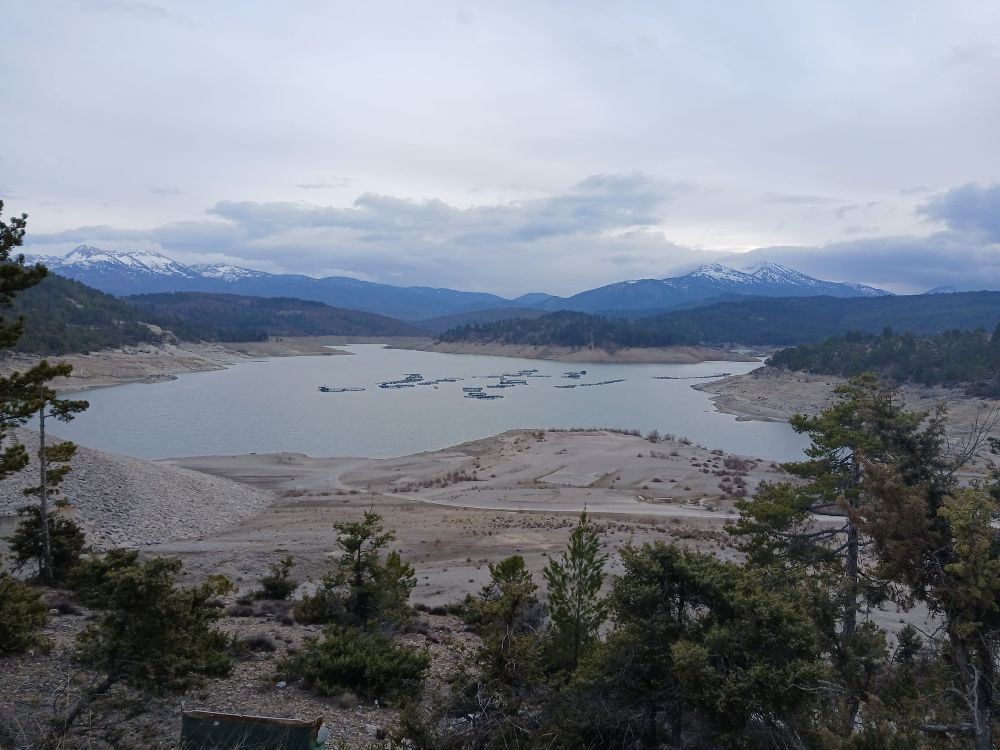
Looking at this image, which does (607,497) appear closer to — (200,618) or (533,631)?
(533,631)

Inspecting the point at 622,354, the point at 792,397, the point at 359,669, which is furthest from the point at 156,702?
the point at 622,354

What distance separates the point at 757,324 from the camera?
6786 inches

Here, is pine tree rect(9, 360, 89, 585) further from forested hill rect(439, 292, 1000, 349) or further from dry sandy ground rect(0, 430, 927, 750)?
forested hill rect(439, 292, 1000, 349)

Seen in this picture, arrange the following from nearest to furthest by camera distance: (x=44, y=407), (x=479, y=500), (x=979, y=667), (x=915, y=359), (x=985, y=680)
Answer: (x=985, y=680), (x=979, y=667), (x=44, y=407), (x=479, y=500), (x=915, y=359)

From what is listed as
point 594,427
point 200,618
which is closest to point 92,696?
point 200,618

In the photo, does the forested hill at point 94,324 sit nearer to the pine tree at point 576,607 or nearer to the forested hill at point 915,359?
the pine tree at point 576,607

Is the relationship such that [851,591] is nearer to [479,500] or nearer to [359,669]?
[359,669]

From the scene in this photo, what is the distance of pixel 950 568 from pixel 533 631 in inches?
197

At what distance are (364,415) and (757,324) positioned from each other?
136 m

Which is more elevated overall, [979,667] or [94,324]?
[94,324]

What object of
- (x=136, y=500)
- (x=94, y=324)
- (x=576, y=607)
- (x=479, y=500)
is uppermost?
(x=94, y=324)

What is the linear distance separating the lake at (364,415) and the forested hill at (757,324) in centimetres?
3632

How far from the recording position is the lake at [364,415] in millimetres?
46250

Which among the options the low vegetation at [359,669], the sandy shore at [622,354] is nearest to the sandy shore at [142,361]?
the sandy shore at [622,354]
